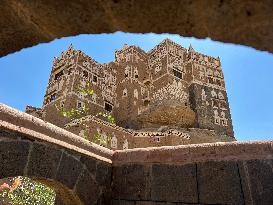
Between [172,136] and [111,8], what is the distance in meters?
25.0

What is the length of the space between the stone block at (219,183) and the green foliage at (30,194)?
5421 mm

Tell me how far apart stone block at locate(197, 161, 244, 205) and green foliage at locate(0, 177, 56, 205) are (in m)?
5.42

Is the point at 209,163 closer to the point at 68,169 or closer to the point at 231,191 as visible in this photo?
the point at 231,191

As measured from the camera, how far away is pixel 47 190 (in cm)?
784

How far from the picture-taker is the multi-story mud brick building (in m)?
30.5

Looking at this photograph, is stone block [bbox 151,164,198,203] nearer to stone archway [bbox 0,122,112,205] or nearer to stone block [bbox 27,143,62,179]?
stone archway [bbox 0,122,112,205]

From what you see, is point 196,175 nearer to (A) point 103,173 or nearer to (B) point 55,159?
(A) point 103,173

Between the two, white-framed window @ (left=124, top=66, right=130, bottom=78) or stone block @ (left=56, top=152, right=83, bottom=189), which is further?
white-framed window @ (left=124, top=66, right=130, bottom=78)

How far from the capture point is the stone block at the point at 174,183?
3979 mm

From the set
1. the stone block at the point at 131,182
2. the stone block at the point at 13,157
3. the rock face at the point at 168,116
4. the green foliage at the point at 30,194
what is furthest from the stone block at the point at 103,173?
the rock face at the point at 168,116

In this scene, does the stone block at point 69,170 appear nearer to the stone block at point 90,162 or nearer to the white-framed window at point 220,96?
the stone block at point 90,162

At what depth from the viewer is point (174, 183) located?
13.6 feet

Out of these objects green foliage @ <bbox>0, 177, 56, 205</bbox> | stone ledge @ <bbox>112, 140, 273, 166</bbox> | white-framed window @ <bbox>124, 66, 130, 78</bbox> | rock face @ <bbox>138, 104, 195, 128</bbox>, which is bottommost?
green foliage @ <bbox>0, 177, 56, 205</bbox>

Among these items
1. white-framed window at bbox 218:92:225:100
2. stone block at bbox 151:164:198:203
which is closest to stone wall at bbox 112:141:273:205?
stone block at bbox 151:164:198:203
